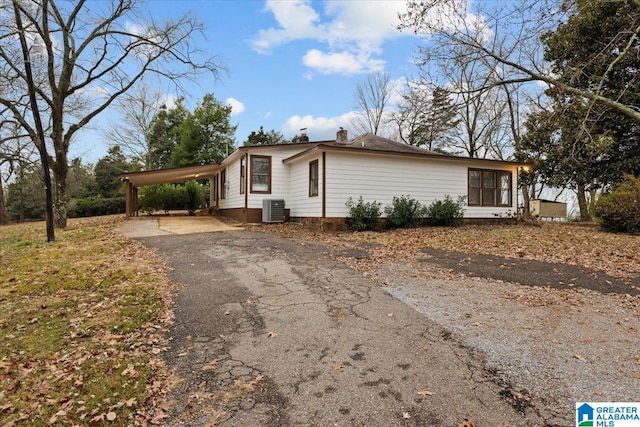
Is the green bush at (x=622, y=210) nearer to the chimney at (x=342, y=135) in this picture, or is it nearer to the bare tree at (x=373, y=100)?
the chimney at (x=342, y=135)

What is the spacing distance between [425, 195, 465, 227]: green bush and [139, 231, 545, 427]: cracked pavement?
9.12 metres

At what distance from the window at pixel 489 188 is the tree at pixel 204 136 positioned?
21.2m

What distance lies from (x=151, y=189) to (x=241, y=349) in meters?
22.2

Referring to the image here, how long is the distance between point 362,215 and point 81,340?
9.87 metres

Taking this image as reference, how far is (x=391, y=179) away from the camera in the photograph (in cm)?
1395

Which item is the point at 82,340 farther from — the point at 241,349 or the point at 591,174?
the point at 591,174

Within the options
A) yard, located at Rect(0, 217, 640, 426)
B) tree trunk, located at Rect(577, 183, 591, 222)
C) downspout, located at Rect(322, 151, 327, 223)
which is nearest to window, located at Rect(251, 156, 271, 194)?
downspout, located at Rect(322, 151, 327, 223)

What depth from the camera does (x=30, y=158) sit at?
2153cm

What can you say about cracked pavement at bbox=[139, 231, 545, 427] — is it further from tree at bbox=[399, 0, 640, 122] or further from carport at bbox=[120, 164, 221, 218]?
carport at bbox=[120, 164, 221, 218]

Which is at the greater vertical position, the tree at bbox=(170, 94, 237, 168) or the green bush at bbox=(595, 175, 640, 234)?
the tree at bbox=(170, 94, 237, 168)

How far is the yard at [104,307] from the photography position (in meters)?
2.94

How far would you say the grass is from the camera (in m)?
2.85

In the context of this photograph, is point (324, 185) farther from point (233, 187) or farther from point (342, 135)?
point (233, 187)

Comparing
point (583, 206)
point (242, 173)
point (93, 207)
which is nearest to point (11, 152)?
point (93, 207)
